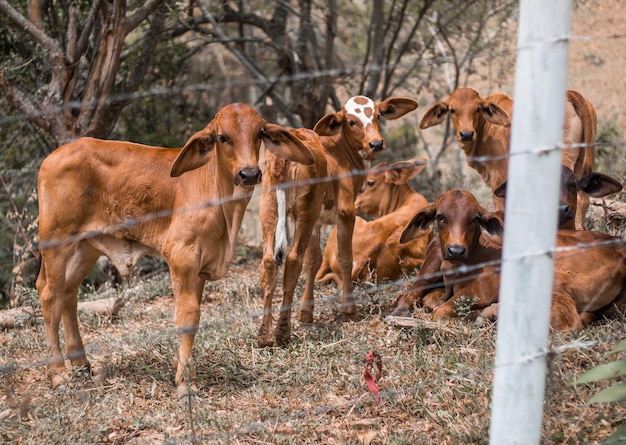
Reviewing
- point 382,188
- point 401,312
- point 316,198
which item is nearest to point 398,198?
point 382,188

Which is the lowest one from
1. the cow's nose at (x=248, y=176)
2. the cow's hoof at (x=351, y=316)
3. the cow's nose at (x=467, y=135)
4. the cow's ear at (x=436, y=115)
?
the cow's hoof at (x=351, y=316)

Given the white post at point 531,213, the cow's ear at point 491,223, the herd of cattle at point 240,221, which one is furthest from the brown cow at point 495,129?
the white post at point 531,213

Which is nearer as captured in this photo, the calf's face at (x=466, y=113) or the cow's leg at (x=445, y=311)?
the cow's leg at (x=445, y=311)

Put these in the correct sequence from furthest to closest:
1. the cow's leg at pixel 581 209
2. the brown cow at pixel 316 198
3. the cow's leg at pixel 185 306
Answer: the cow's leg at pixel 581 209, the brown cow at pixel 316 198, the cow's leg at pixel 185 306

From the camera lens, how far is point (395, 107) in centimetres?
795

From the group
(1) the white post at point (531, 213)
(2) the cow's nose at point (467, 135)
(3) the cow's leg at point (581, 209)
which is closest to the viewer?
(1) the white post at point (531, 213)

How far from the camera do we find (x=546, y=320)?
3.44m

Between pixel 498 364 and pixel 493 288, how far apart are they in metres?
3.19

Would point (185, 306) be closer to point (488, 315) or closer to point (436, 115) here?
point (488, 315)

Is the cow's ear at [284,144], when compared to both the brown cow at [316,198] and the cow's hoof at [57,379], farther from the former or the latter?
the cow's hoof at [57,379]

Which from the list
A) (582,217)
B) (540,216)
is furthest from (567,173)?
(540,216)

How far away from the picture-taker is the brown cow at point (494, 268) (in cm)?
629

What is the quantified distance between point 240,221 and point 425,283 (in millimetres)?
2015

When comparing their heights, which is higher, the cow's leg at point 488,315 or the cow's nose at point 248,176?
the cow's nose at point 248,176
